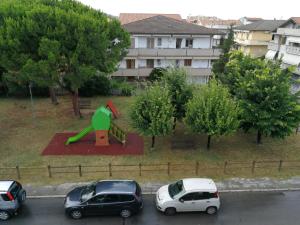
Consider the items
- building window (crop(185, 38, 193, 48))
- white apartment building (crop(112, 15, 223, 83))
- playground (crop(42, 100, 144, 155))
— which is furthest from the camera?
building window (crop(185, 38, 193, 48))

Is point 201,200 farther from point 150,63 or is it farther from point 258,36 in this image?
point 258,36

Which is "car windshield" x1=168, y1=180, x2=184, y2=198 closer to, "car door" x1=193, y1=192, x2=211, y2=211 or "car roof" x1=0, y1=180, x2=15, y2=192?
"car door" x1=193, y1=192, x2=211, y2=211

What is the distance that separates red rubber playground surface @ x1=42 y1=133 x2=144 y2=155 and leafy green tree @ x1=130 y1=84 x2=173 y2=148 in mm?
2141

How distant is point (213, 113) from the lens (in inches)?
709

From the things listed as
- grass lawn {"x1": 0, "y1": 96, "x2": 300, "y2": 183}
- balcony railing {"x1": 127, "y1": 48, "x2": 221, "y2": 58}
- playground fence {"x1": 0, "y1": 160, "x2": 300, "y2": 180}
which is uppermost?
balcony railing {"x1": 127, "y1": 48, "x2": 221, "y2": 58}

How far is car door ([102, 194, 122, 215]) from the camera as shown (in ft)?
42.7

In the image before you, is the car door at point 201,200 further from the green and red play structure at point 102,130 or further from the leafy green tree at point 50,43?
the leafy green tree at point 50,43

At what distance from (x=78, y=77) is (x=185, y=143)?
9.89m

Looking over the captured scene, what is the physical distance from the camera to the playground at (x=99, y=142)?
1959cm

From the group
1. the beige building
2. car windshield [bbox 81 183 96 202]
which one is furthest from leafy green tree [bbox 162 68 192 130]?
the beige building

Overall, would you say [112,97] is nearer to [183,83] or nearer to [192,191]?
[183,83]

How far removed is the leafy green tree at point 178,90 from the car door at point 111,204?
8828 millimetres

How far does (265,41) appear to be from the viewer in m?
55.0

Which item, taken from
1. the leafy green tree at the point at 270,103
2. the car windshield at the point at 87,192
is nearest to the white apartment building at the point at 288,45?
the leafy green tree at the point at 270,103
